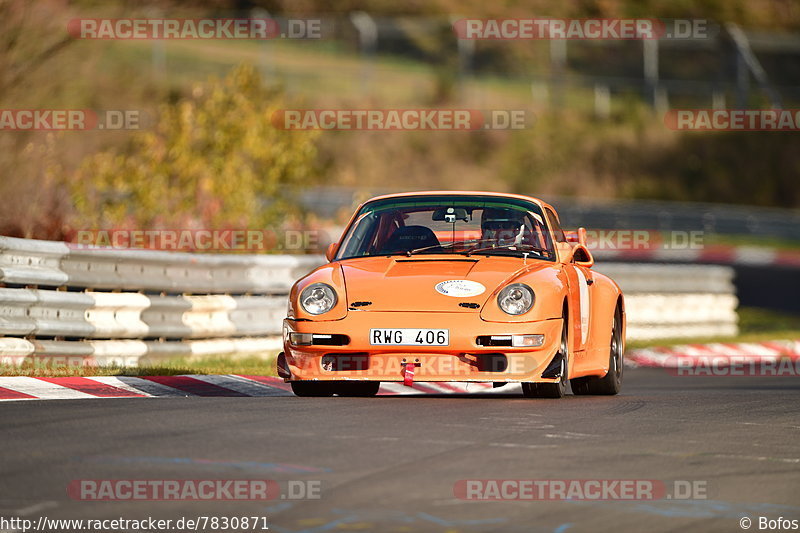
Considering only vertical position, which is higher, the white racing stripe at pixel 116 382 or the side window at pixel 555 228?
the side window at pixel 555 228

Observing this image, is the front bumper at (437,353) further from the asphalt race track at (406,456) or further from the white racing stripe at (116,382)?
the white racing stripe at (116,382)

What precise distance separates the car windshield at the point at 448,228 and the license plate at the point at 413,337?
3.77ft

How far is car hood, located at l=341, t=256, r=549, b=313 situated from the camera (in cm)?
957

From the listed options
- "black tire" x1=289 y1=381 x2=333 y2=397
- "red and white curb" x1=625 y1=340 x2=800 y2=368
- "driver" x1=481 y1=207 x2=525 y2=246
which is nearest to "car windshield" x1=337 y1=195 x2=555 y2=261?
"driver" x1=481 y1=207 x2=525 y2=246

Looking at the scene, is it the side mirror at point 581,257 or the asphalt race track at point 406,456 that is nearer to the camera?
the asphalt race track at point 406,456

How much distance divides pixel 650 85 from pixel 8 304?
119 ft

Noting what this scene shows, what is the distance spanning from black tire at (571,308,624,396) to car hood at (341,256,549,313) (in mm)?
1596

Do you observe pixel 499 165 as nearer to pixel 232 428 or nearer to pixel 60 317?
pixel 60 317

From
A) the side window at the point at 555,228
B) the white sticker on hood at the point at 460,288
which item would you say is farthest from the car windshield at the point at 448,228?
the white sticker on hood at the point at 460,288

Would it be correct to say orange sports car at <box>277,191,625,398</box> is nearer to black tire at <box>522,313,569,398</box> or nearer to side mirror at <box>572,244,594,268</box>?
black tire at <box>522,313,569,398</box>

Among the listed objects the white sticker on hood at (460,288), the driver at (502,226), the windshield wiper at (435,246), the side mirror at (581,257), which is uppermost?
the driver at (502,226)

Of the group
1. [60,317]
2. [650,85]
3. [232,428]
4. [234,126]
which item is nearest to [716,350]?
[234,126]

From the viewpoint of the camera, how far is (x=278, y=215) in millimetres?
22547

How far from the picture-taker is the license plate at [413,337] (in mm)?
9422
